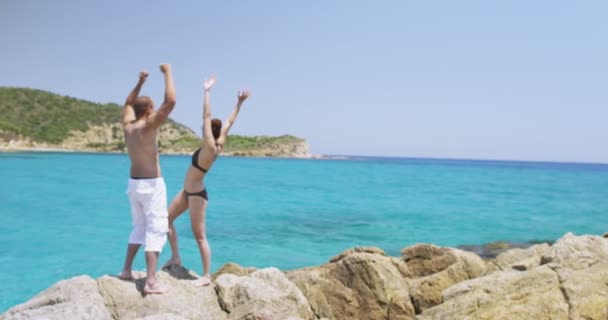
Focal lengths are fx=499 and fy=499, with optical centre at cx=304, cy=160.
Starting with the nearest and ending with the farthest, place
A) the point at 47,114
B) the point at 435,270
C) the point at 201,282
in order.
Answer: the point at 201,282 → the point at 435,270 → the point at 47,114

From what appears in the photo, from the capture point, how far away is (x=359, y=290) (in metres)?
7.85

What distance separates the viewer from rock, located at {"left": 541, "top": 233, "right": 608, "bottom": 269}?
6492 mm

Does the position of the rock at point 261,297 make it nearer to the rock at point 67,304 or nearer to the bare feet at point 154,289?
the bare feet at point 154,289

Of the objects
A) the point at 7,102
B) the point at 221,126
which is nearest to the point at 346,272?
the point at 221,126

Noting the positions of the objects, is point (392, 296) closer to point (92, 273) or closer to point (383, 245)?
point (92, 273)

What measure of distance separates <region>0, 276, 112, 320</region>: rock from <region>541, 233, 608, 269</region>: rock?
18.0 feet

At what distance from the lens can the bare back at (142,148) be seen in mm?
5445

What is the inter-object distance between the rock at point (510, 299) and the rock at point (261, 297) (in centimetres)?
157

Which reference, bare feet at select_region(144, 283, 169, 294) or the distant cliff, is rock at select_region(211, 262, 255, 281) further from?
the distant cliff

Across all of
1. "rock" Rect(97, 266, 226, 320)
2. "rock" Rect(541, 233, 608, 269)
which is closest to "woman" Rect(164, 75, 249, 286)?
"rock" Rect(97, 266, 226, 320)

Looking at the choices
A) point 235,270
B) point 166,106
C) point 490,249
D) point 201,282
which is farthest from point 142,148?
point 490,249

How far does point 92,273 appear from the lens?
1381 cm

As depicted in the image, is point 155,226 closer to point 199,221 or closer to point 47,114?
point 199,221

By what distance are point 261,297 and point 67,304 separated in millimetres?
2091
